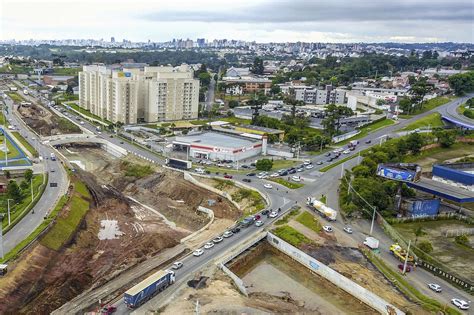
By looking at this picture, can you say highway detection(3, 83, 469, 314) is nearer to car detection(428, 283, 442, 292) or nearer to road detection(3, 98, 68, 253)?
road detection(3, 98, 68, 253)

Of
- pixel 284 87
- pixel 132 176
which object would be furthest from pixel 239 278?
pixel 284 87

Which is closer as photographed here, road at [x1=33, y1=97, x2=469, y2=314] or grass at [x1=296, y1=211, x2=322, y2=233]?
road at [x1=33, y1=97, x2=469, y2=314]

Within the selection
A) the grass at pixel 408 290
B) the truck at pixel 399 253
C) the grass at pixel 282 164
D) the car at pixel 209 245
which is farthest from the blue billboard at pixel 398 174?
the car at pixel 209 245

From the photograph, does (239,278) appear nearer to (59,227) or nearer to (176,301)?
(176,301)

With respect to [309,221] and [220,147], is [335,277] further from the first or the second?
[220,147]

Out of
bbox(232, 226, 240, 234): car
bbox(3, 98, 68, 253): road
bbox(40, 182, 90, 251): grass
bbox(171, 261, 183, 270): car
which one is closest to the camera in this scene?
bbox(171, 261, 183, 270): car

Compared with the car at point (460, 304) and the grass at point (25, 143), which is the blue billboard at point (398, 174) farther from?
the grass at point (25, 143)

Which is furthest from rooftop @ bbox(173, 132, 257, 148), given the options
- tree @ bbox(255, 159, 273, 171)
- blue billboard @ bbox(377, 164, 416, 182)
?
blue billboard @ bbox(377, 164, 416, 182)
